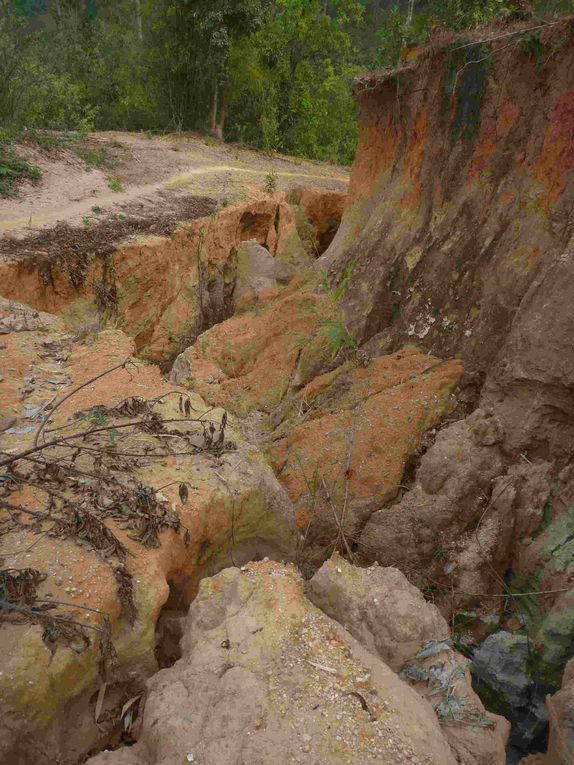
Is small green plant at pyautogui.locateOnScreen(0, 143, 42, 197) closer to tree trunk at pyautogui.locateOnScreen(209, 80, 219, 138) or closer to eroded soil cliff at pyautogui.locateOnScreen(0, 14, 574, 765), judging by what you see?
eroded soil cliff at pyautogui.locateOnScreen(0, 14, 574, 765)

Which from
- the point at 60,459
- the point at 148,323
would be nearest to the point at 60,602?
the point at 60,459

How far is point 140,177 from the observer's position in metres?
11.5

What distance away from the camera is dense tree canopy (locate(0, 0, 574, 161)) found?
43.1 ft

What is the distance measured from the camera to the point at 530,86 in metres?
5.24

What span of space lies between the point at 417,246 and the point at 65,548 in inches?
200

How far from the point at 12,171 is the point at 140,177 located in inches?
106

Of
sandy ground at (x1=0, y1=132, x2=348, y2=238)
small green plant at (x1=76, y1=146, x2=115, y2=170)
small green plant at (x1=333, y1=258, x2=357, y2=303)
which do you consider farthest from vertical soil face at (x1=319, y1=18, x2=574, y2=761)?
small green plant at (x1=76, y1=146, x2=115, y2=170)

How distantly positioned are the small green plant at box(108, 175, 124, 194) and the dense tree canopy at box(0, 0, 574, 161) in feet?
10.2

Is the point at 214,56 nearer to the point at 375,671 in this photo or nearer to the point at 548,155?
the point at 548,155

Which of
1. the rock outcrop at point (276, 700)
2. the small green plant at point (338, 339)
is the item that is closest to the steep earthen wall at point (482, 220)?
the small green plant at point (338, 339)

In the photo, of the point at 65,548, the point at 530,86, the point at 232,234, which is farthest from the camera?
the point at 232,234

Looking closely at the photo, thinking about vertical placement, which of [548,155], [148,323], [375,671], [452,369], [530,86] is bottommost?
[148,323]

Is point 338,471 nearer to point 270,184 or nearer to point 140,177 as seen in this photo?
point 270,184

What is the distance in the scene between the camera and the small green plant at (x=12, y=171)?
359 inches
